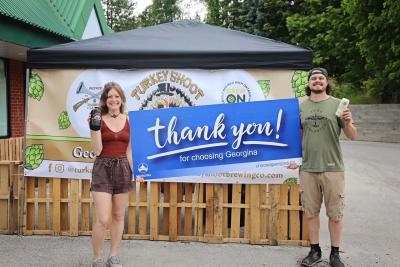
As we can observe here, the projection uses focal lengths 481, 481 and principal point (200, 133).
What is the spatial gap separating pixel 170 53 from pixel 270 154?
1.57m

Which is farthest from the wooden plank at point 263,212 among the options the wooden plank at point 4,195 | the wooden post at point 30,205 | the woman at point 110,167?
the wooden plank at point 4,195

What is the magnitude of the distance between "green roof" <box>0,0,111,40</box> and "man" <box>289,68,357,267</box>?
5.35 meters

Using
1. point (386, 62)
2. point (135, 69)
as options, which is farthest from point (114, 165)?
point (386, 62)

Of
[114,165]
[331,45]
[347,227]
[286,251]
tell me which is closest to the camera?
[114,165]

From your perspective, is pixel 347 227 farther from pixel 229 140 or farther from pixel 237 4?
pixel 237 4

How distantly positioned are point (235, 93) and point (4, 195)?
2915 mm

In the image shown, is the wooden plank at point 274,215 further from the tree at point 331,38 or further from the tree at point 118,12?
the tree at point 118,12

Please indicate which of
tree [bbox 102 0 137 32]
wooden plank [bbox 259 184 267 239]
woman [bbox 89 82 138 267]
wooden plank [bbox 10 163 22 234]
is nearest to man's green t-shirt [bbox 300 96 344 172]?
wooden plank [bbox 259 184 267 239]

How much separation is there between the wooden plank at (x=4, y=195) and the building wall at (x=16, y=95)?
5064 mm

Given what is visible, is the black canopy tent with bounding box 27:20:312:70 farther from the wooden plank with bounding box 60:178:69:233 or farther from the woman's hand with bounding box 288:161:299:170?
the wooden plank with bounding box 60:178:69:233

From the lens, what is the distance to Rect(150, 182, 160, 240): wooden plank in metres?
5.45

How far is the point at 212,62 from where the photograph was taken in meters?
5.29

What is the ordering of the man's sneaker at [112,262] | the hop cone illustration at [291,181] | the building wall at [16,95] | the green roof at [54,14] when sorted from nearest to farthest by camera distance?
the man's sneaker at [112,262] → the hop cone illustration at [291,181] → the green roof at [54,14] → the building wall at [16,95]

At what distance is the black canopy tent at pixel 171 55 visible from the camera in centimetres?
525
